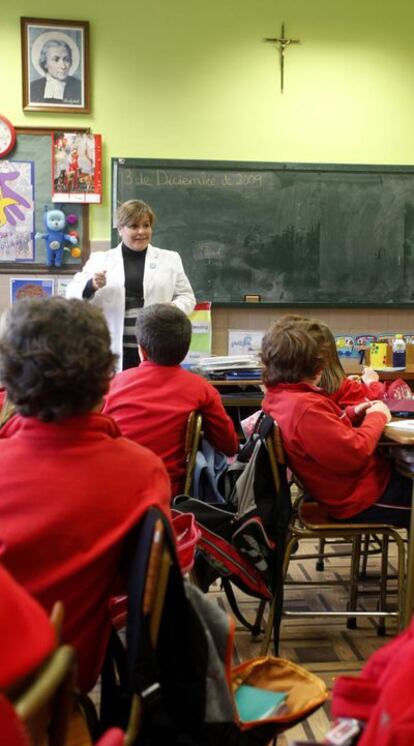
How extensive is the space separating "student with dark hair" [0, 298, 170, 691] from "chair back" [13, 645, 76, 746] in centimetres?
25

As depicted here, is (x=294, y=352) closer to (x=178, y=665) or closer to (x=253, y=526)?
(x=253, y=526)

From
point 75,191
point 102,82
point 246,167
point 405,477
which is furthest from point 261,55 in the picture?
point 405,477

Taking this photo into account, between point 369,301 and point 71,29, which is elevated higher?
point 71,29

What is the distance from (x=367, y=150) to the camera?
4.68m

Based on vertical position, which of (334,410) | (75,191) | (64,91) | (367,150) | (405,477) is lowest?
(405,477)

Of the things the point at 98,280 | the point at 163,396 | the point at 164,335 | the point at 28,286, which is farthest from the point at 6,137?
the point at 163,396

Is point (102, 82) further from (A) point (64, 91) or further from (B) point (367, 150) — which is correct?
(B) point (367, 150)

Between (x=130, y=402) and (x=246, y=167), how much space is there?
2822mm

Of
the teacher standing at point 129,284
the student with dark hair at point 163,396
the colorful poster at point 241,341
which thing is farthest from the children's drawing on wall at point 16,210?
the student with dark hair at point 163,396

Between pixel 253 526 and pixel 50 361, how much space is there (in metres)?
1.11

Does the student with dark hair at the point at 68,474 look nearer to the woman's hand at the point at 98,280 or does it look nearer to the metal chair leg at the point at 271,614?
the metal chair leg at the point at 271,614

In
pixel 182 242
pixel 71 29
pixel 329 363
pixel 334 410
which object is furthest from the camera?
pixel 182 242

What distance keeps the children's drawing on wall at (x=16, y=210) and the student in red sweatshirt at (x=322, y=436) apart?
2707mm

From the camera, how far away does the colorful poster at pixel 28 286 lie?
446 centimetres
